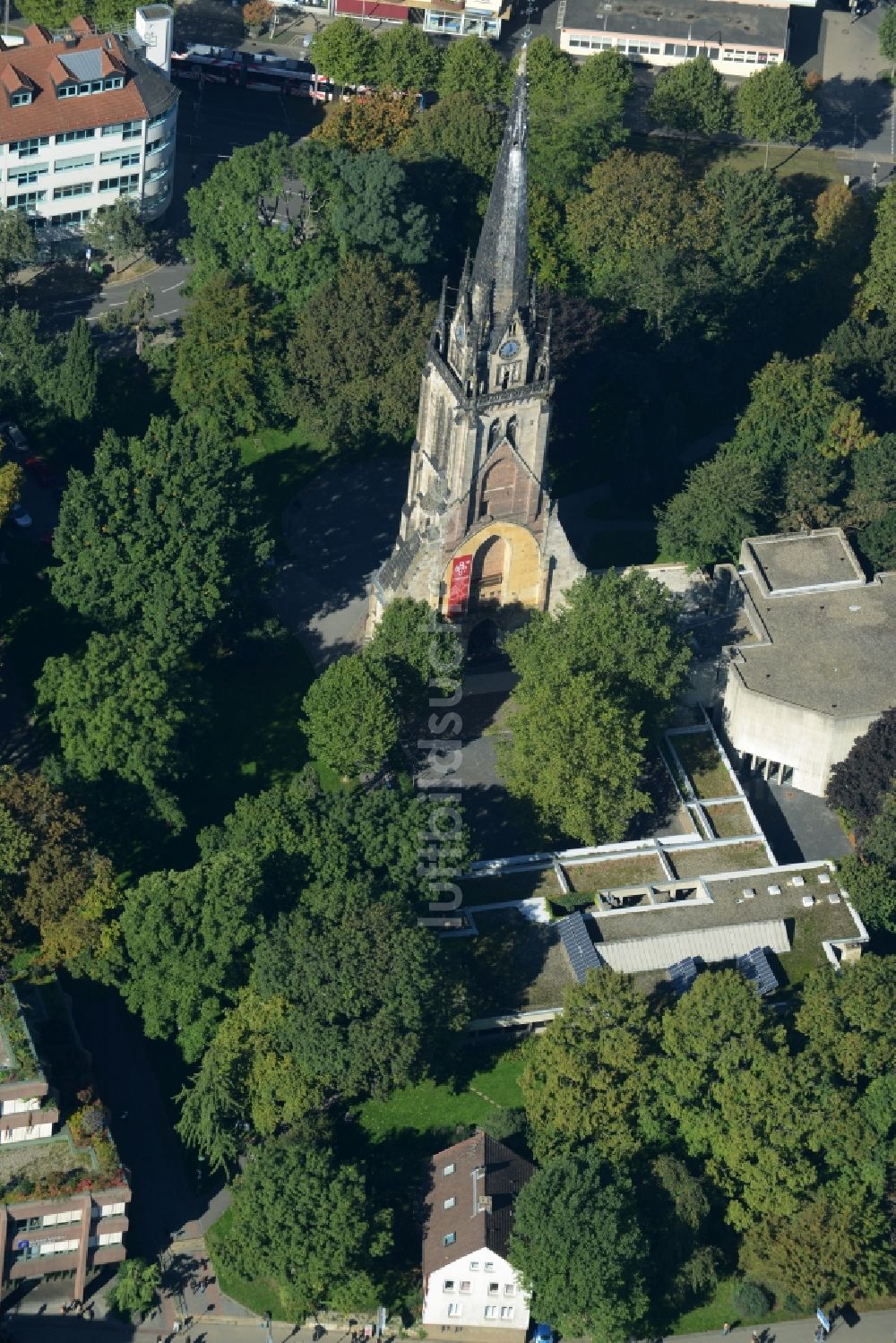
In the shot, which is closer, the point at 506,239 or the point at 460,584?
the point at 506,239

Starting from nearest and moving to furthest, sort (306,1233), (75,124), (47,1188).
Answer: (306,1233)
(47,1188)
(75,124)

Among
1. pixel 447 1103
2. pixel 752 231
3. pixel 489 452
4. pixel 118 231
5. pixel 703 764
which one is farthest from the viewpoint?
pixel 752 231

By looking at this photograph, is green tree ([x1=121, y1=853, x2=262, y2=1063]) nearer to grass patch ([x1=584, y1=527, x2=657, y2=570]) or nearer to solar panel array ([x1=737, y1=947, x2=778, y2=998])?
solar panel array ([x1=737, y1=947, x2=778, y2=998])

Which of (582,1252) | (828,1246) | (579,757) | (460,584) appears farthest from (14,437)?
(828,1246)

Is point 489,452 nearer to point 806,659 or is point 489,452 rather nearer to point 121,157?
point 806,659

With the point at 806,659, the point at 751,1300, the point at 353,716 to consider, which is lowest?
the point at 751,1300

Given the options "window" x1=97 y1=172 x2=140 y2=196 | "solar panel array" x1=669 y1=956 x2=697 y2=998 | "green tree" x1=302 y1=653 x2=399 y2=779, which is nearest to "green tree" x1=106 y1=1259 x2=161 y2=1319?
"green tree" x1=302 y1=653 x2=399 y2=779

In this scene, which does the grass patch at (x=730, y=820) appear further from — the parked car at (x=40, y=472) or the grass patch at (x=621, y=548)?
the parked car at (x=40, y=472)

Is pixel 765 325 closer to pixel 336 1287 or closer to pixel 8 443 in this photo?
pixel 8 443
